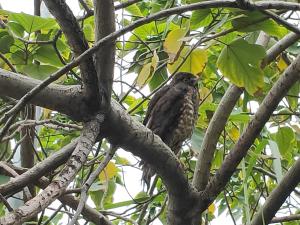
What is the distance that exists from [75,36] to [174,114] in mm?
1569

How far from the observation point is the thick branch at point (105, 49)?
1.20 metres

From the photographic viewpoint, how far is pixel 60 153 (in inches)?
60.9

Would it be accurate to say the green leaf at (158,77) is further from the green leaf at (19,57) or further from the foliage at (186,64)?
the green leaf at (19,57)

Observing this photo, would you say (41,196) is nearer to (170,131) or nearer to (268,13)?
(268,13)

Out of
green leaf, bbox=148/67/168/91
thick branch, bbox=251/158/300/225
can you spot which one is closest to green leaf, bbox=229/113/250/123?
thick branch, bbox=251/158/300/225

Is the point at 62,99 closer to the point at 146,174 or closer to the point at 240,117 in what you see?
the point at 240,117

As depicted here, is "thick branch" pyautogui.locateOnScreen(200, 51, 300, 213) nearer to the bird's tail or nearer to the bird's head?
the bird's tail

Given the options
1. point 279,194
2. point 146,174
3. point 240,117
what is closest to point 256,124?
point 240,117

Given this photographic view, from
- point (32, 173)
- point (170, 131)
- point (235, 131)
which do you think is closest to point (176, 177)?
point (32, 173)

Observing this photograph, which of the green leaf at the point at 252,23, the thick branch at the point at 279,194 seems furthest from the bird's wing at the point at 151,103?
the green leaf at the point at 252,23

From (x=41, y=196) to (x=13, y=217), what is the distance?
76 millimetres

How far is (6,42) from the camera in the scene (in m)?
1.50

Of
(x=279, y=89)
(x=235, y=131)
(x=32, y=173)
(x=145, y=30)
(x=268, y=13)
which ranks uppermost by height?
(x=145, y=30)

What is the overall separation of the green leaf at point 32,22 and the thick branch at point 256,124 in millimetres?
644
